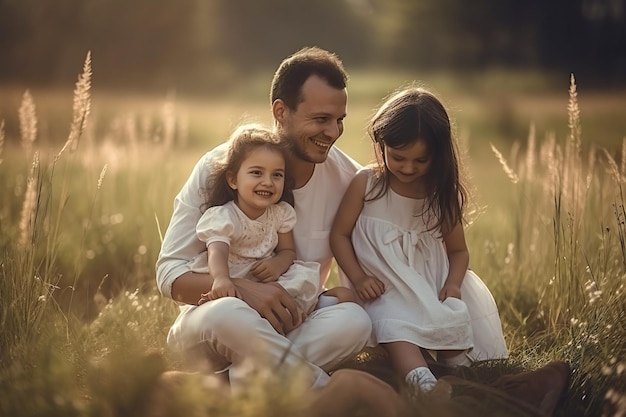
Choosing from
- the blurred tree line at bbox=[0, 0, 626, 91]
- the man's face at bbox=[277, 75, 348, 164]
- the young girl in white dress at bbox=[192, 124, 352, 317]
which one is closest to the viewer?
the young girl in white dress at bbox=[192, 124, 352, 317]

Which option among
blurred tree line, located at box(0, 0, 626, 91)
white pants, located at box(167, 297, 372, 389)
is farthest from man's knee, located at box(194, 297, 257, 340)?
blurred tree line, located at box(0, 0, 626, 91)

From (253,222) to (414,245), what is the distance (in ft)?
2.32

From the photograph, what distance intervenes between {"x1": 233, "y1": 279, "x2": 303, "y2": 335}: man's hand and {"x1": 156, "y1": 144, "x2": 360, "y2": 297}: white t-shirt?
11.6 inches

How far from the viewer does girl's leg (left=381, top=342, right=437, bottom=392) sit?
307cm

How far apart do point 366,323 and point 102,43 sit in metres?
18.3

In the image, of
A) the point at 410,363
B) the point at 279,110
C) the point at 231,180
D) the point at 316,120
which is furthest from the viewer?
the point at 279,110

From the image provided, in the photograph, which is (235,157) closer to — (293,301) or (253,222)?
(253,222)

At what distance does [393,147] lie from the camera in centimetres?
333

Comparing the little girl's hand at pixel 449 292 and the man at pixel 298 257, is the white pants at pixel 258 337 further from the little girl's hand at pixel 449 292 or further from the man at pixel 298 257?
the little girl's hand at pixel 449 292

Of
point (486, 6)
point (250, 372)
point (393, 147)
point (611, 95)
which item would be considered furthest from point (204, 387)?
point (486, 6)

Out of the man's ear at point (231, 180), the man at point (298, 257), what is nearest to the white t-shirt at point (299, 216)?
the man at point (298, 257)

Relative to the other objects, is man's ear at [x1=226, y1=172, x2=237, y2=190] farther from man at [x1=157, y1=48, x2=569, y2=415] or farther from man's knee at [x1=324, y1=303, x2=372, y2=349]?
man's knee at [x1=324, y1=303, x2=372, y2=349]

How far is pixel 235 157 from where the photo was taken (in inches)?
128

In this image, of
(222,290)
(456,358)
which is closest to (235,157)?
(222,290)
